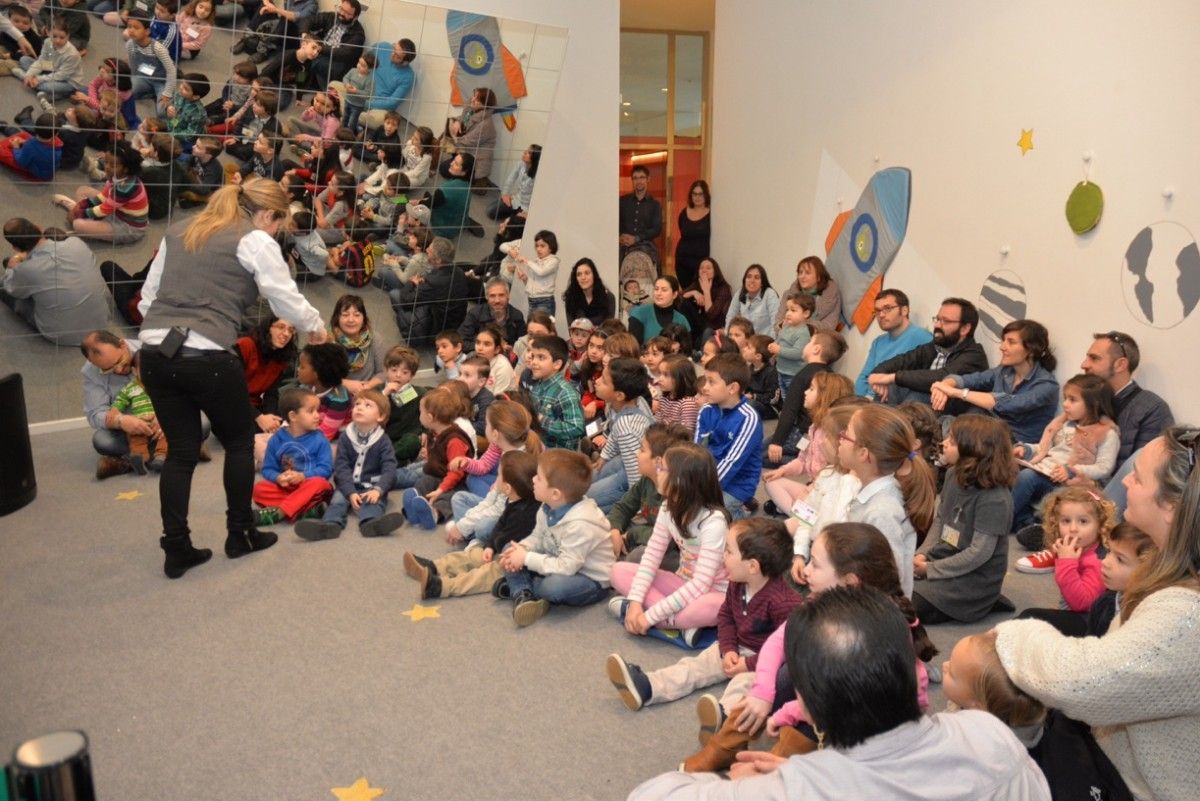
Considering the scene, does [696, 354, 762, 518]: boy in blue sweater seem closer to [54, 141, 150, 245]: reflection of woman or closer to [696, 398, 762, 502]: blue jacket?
[696, 398, 762, 502]: blue jacket

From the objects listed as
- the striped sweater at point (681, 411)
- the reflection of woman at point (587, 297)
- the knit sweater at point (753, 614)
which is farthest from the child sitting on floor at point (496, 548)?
the reflection of woman at point (587, 297)

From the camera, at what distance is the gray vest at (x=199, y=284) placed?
3.29m

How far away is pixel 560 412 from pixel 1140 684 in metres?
3.41

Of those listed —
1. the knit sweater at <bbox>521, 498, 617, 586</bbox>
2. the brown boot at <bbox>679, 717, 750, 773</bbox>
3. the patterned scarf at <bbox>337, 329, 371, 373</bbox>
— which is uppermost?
the patterned scarf at <bbox>337, 329, 371, 373</bbox>

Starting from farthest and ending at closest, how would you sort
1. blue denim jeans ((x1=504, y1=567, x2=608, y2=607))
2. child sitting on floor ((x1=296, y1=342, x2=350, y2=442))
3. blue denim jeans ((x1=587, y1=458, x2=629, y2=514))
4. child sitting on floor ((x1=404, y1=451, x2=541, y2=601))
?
child sitting on floor ((x1=296, y1=342, x2=350, y2=442)) → blue denim jeans ((x1=587, y1=458, x2=629, y2=514)) → child sitting on floor ((x1=404, y1=451, x2=541, y2=601)) → blue denim jeans ((x1=504, y1=567, x2=608, y2=607))

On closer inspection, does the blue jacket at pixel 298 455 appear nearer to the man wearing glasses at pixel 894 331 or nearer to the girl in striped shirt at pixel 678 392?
the girl in striped shirt at pixel 678 392

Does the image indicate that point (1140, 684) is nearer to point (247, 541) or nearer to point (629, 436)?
point (629, 436)

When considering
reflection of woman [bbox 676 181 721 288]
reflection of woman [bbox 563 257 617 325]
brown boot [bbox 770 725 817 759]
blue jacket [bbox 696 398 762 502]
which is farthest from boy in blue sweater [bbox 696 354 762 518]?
reflection of woman [bbox 676 181 721 288]

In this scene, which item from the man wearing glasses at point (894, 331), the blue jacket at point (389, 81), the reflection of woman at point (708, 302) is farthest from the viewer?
the reflection of woman at point (708, 302)

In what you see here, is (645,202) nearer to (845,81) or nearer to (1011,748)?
(845,81)

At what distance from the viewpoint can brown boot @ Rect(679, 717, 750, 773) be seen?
7.54ft

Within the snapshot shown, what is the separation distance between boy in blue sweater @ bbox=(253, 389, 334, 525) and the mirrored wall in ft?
6.88

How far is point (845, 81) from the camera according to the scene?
21.0ft

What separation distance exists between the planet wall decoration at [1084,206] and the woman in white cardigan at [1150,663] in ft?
9.97
